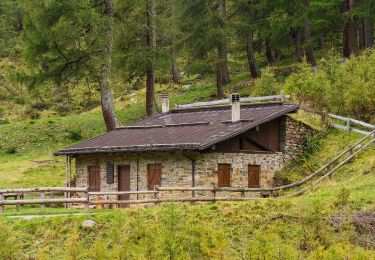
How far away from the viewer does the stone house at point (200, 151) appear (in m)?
27.6

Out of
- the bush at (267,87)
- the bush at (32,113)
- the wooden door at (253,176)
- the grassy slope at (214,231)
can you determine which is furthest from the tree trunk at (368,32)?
the bush at (32,113)

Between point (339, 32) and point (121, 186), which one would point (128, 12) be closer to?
point (121, 186)

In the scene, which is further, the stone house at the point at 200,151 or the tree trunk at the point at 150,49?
the tree trunk at the point at 150,49

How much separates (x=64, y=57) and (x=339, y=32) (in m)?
24.7

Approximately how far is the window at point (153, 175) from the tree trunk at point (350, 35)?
1662 cm

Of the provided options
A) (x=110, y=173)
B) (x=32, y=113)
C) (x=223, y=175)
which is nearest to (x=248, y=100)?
(x=223, y=175)

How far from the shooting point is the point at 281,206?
20.9m

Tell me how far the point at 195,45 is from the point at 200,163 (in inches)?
722

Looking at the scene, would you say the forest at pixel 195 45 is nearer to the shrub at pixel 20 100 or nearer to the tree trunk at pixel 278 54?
the tree trunk at pixel 278 54

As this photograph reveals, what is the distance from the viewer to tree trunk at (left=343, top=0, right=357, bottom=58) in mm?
39966

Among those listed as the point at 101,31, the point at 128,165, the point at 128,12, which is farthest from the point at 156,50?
the point at 128,165

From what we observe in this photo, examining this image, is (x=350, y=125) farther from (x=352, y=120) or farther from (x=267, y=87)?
(x=267, y=87)

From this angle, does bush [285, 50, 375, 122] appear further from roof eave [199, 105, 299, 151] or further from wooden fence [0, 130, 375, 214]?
wooden fence [0, 130, 375, 214]

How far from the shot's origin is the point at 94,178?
102 feet
